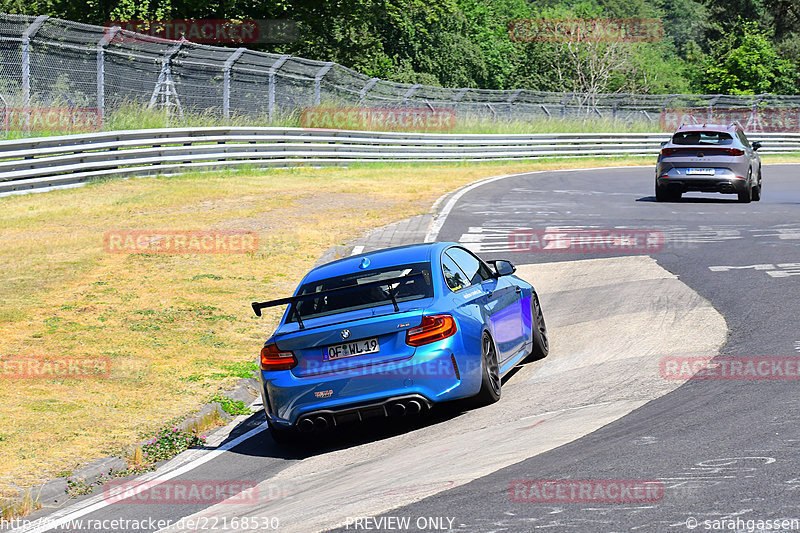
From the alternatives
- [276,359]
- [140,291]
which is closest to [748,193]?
[140,291]

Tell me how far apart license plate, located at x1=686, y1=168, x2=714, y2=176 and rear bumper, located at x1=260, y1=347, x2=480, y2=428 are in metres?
15.9

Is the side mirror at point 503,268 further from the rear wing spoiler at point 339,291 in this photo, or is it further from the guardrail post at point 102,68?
the guardrail post at point 102,68

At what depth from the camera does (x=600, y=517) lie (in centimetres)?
551

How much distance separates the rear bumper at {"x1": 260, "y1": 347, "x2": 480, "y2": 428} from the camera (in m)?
8.23

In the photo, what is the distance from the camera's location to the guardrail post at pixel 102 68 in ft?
87.8

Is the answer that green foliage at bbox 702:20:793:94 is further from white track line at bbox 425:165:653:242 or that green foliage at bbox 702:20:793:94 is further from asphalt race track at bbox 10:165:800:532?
asphalt race track at bbox 10:165:800:532

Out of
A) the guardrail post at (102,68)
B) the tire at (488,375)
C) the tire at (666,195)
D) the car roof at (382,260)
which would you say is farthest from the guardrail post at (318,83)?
the tire at (488,375)

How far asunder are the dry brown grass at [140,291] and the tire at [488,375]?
278 centimetres

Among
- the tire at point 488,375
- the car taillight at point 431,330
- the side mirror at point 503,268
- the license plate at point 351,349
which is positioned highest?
the side mirror at point 503,268

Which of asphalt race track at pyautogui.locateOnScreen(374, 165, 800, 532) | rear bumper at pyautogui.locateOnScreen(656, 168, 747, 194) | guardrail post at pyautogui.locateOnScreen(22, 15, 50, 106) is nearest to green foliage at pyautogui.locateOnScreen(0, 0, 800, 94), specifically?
guardrail post at pyautogui.locateOnScreen(22, 15, 50, 106)

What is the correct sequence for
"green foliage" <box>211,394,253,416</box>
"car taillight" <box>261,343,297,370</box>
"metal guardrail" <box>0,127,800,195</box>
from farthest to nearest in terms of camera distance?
"metal guardrail" <box>0,127,800,195</box> < "green foliage" <box>211,394,253,416</box> < "car taillight" <box>261,343,297,370</box>

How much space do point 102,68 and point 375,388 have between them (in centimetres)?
2080

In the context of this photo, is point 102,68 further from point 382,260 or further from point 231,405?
point 382,260

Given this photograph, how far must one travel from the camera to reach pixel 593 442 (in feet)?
23.2
